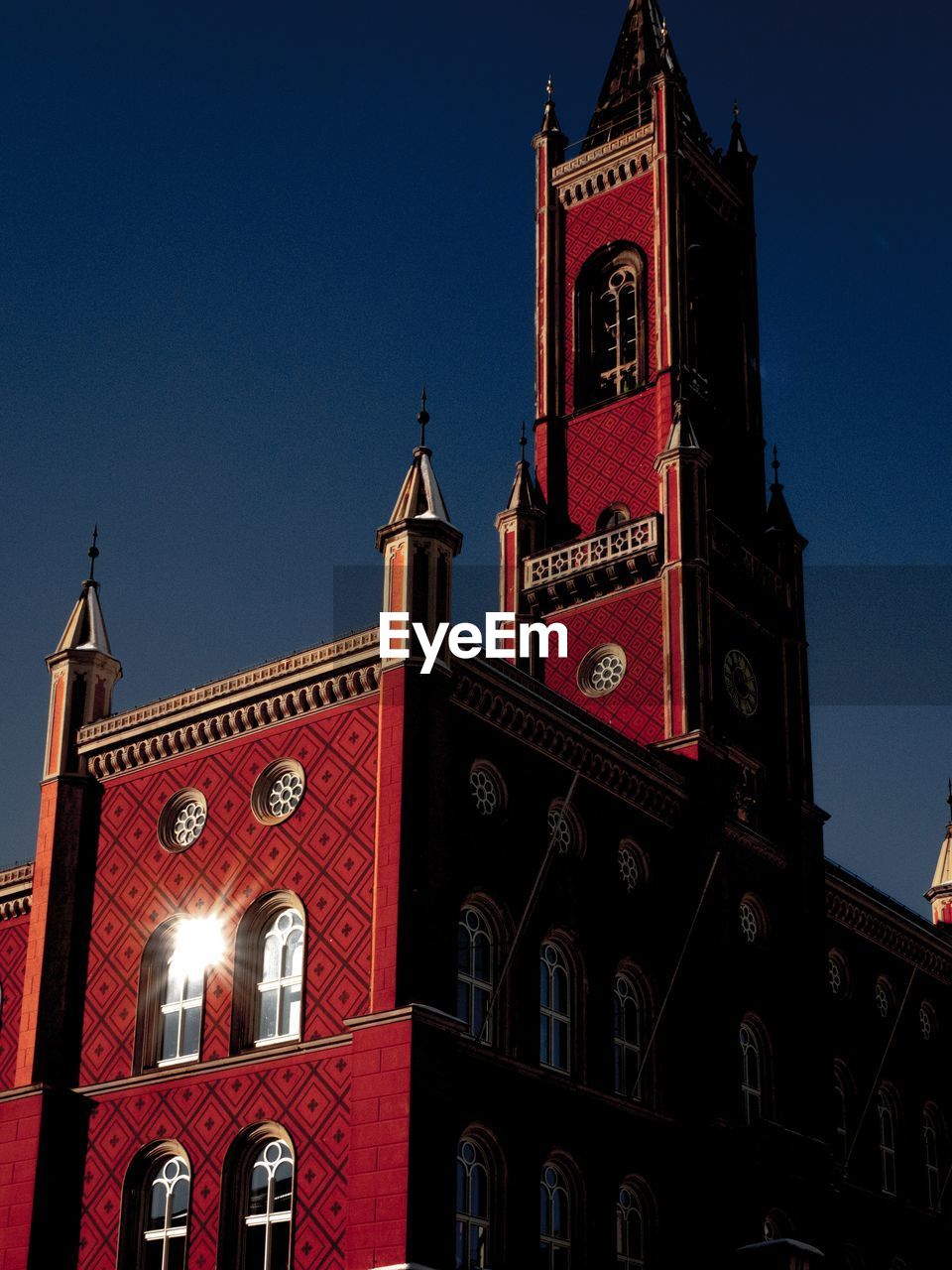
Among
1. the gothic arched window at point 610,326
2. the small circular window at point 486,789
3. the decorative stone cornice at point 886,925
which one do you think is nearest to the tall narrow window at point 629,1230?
the small circular window at point 486,789

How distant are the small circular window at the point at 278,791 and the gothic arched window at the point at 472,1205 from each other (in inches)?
320

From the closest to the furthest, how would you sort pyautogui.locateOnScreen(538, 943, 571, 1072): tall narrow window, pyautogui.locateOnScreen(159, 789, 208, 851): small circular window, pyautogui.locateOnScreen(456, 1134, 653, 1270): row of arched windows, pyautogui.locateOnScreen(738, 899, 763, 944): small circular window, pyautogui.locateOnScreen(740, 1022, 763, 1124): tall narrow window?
pyautogui.locateOnScreen(456, 1134, 653, 1270): row of arched windows, pyautogui.locateOnScreen(538, 943, 571, 1072): tall narrow window, pyautogui.locateOnScreen(159, 789, 208, 851): small circular window, pyautogui.locateOnScreen(740, 1022, 763, 1124): tall narrow window, pyautogui.locateOnScreen(738, 899, 763, 944): small circular window

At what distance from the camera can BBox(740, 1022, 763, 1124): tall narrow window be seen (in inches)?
1850

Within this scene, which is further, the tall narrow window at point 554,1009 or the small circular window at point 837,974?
the small circular window at point 837,974

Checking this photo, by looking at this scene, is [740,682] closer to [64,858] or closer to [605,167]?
[605,167]

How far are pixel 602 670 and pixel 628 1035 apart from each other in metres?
12.3

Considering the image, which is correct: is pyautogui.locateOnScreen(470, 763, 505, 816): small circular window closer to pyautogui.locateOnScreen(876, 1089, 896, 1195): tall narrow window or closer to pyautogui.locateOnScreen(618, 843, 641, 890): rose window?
pyautogui.locateOnScreen(618, 843, 641, 890): rose window

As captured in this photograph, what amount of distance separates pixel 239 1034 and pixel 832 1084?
1884 cm

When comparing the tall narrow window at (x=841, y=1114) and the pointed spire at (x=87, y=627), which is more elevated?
the pointed spire at (x=87, y=627)

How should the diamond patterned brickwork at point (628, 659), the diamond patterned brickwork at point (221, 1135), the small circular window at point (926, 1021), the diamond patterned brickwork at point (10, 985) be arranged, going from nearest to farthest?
the diamond patterned brickwork at point (221, 1135), the diamond patterned brickwork at point (10, 985), the diamond patterned brickwork at point (628, 659), the small circular window at point (926, 1021)

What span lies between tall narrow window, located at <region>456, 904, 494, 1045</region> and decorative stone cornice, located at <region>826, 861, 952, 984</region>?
646 inches

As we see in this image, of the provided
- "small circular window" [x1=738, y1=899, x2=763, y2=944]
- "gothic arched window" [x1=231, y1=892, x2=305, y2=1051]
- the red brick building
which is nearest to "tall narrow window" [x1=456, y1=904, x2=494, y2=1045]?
the red brick building

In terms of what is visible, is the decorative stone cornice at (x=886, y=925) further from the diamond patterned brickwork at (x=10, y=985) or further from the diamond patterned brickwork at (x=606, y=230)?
the diamond patterned brickwork at (x=10, y=985)

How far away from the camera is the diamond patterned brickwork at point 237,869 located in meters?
38.4
